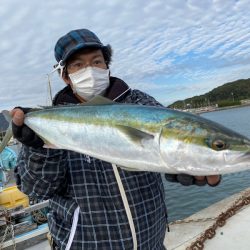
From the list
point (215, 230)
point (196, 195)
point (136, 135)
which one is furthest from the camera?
point (196, 195)

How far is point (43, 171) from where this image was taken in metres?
2.85

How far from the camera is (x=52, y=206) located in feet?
10.0

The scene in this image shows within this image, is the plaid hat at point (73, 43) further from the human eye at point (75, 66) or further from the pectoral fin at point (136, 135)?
the pectoral fin at point (136, 135)

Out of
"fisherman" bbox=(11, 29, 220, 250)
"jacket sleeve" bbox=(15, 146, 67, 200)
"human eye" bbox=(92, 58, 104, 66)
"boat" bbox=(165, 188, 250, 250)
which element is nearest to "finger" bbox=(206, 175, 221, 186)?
"fisherman" bbox=(11, 29, 220, 250)

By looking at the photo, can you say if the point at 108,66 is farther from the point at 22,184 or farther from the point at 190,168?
the point at 190,168

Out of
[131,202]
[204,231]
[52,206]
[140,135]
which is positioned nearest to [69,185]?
[52,206]

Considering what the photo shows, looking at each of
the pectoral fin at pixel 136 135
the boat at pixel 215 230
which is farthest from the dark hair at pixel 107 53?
the boat at pixel 215 230

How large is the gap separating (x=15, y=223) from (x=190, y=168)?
23.1 ft

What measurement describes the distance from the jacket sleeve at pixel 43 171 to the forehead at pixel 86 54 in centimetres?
87

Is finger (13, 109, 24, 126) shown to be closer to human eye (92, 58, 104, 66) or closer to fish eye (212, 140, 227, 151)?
human eye (92, 58, 104, 66)

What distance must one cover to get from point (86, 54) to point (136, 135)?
1.24 meters

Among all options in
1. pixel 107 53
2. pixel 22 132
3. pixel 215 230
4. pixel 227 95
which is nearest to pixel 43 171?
pixel 22 132

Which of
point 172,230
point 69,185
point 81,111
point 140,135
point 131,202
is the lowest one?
point 172,230

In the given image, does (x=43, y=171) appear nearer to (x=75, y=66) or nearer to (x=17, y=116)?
(x=17, y=116)
